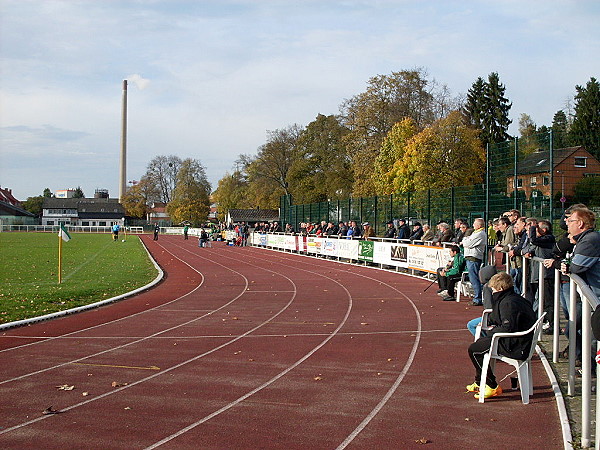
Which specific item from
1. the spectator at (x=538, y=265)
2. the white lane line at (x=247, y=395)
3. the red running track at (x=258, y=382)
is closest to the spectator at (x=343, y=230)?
the red running track at (x=258, y=382)

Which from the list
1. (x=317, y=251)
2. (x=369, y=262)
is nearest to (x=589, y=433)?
(x=369, y=262)

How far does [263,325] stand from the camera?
471 inches

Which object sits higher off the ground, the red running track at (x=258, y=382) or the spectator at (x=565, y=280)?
the spectator at (x=565, y=280)

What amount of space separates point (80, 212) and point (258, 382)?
144 metres

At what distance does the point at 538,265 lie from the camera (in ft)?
32.6

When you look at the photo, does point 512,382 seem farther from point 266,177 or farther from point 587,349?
point 266,177

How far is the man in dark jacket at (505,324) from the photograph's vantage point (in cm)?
684

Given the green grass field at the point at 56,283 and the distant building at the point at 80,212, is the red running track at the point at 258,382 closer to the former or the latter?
the green grass field at the point at 56,283

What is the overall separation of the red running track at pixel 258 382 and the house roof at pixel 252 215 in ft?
293

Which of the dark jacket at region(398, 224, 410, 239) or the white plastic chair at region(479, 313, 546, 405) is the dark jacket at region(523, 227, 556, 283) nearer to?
the white plastic chair at region(479, 313, 546, 405)

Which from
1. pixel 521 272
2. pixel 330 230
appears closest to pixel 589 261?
pixel 521 272

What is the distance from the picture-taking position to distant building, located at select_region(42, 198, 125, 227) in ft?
463

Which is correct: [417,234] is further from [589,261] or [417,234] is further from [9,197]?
[9,197]

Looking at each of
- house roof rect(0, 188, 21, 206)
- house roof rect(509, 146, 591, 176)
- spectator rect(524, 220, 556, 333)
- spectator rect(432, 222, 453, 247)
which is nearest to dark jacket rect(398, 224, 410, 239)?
spectator rect(432, 222, 453, 247)
